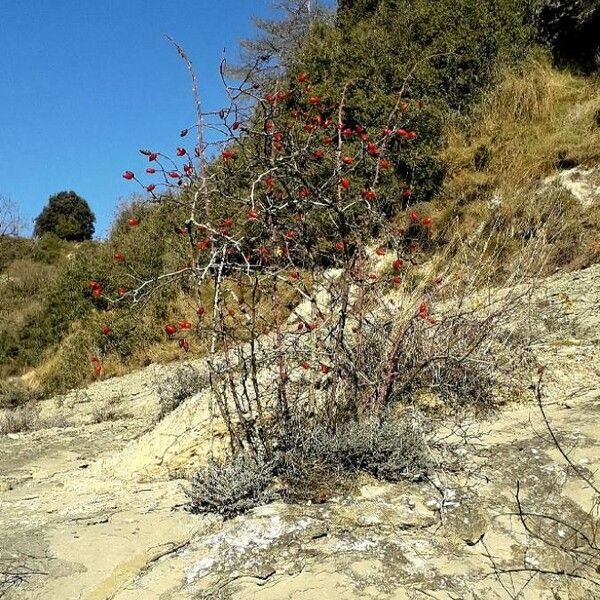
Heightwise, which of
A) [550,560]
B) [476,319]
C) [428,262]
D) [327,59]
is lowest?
[550,560]

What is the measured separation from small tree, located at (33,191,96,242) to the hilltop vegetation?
691 inches

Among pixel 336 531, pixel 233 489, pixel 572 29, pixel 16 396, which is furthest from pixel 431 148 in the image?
pixel 16 396

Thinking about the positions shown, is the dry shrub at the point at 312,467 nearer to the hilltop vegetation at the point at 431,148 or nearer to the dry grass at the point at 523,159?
the hilltop vegetation at the point at 431,148

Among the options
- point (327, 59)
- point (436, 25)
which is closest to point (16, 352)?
point (327, 59)

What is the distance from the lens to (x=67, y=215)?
3112 cm

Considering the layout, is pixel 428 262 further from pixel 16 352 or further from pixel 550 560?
pixel 16 352

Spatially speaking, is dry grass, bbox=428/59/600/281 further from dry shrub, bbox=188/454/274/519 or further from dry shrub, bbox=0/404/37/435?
dry shrub, bbox=0/404/37/435

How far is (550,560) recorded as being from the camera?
9.21 feet

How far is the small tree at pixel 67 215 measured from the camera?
98.4 feet

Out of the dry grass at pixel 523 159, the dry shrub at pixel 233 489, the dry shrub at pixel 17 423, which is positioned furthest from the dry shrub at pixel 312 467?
the dry shrub at pixel 17 423

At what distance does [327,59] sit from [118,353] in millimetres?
6183

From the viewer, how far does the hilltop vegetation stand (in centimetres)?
876

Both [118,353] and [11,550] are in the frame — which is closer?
[11,550]

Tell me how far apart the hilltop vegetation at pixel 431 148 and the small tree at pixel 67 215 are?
17549mm
